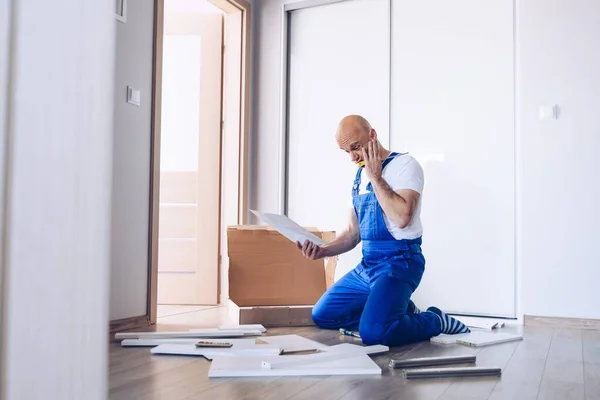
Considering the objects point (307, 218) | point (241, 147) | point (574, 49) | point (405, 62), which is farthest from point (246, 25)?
point (574, 49)

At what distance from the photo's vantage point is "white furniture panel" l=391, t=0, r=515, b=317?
3238 millimetres

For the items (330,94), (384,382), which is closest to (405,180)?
(384,382)

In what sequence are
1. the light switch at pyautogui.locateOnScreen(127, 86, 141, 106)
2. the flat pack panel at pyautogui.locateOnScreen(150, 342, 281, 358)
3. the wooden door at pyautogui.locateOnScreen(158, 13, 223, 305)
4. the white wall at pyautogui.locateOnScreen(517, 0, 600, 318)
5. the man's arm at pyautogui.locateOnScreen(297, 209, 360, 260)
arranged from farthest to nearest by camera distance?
the wooden door at pyautogui.locateOnScreen(158, 13, 223, 305)
the white wall at pyautogui.locateOnScreen(517, 0, 600, 318)
the light switch at pyautogui.locateOnScreen(127, 86, 141, 106)
the man's arm at pyautogui.locateOnScreen(297, 209, 360, 260)
the flat pack panel at pyautogui.locateOnScreen(150, 342, 281, 358)

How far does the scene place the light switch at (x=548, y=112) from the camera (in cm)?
305

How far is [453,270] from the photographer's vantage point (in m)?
A: 3.34

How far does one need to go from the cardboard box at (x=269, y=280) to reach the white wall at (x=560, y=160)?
1.10 m

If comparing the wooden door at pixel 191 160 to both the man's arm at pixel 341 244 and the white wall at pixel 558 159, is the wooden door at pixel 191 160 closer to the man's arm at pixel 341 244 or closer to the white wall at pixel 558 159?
the man's arm at pixel 341 244

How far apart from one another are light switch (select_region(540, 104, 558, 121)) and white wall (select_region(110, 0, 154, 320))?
2.05 m

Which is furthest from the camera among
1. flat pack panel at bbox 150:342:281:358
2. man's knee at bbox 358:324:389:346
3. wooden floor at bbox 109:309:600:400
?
man's knee at bbox 358:324:389:346

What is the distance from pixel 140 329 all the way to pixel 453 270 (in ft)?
5.70

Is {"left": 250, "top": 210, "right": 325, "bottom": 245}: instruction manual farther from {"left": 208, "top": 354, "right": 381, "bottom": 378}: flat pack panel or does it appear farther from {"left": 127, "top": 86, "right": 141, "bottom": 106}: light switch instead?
{"left": 127, "top": 86, "right": 141, "bottom": 106}: light switch

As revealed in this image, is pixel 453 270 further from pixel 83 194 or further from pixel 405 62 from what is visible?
pixel 83 194

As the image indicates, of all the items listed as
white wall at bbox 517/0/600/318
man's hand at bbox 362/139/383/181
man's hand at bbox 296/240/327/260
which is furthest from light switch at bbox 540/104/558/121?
man's hand at bbox 296/240/327/260

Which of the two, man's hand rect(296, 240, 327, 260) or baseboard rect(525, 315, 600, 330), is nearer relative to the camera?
man's hand rect(296, 240, 327, 260)
